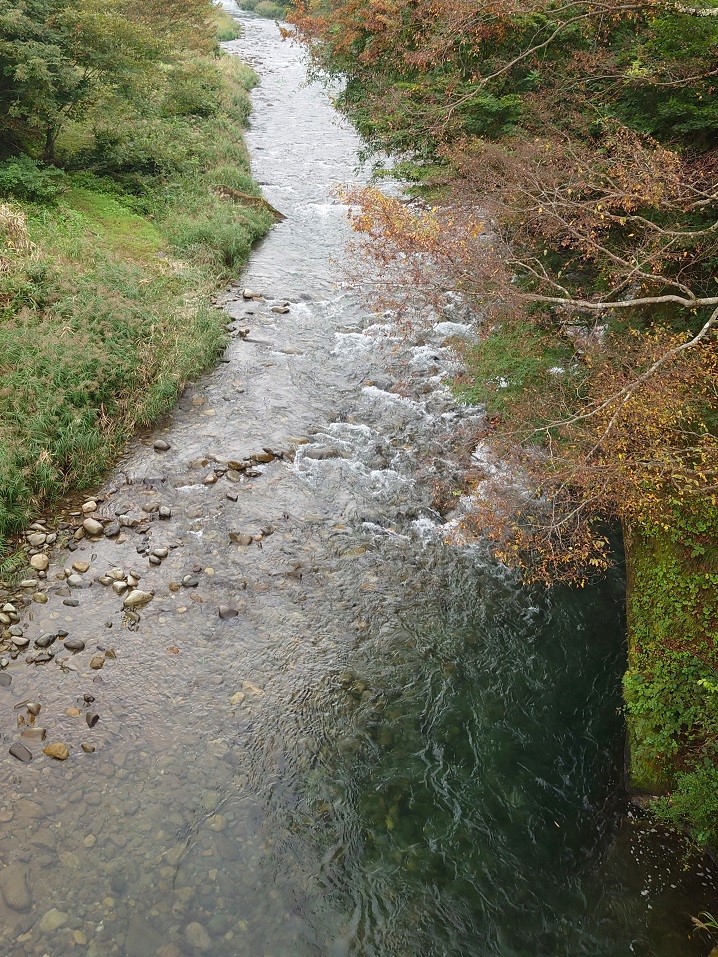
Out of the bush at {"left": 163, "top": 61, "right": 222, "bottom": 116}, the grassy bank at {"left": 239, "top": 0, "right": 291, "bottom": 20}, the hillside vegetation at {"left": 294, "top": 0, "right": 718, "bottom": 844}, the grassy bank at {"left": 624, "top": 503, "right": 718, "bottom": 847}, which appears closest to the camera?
the grassy bank at {"left": 624, "top": 503, "right": 718, "bottom": 847}

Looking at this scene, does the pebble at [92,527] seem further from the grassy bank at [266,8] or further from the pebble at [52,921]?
the grassy bank at [266,8]

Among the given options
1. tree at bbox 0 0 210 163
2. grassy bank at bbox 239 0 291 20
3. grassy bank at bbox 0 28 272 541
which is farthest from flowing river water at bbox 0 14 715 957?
grassy bank at bbox 239 0 291 20

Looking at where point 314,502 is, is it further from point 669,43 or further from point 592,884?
point 669,43

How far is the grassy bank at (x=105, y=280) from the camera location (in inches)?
354

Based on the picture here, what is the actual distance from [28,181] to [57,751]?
12922mm

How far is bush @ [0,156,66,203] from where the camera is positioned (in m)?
13.3

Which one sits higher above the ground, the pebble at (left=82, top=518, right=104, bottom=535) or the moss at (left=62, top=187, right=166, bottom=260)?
the moss at (left=62, top=187, right=166, bottom=260)

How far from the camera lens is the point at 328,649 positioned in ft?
23.4

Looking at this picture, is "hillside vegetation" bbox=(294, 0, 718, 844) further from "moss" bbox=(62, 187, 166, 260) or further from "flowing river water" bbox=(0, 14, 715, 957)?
Answer: "moss" bbox=(62, 187, 166, 260)

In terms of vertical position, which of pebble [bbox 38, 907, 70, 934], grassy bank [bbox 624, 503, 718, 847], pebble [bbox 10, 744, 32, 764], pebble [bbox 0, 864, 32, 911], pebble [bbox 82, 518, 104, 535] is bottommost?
pebble [bbox 10, 744, 32, 764]

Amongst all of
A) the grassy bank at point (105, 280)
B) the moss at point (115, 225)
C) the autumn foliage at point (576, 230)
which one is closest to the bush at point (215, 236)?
the grassy bank at point (105, 280)

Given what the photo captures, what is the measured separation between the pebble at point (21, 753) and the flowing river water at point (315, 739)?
0.06 meters

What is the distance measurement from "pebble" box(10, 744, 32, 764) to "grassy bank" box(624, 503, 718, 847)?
587cm

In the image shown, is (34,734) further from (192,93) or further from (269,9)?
(269,9)
